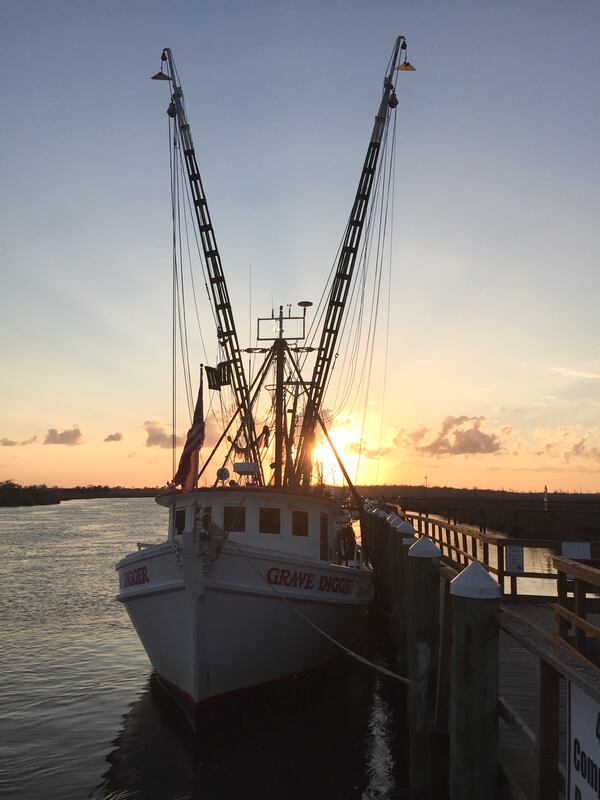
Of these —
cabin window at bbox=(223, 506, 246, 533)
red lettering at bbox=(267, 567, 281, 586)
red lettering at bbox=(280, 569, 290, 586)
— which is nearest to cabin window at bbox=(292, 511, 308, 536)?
cabin window at bbox=(223, 506, 246, 533)

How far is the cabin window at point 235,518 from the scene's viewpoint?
48.0ft

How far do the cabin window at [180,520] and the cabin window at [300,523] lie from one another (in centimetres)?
249

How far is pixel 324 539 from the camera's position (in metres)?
16.0

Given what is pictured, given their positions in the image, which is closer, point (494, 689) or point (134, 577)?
point (494, 689)

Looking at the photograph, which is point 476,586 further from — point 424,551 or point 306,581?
point 306,581

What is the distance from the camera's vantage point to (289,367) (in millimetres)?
27984

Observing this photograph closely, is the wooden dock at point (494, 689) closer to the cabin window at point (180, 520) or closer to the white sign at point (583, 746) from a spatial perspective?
the white sign at point (583, 746)

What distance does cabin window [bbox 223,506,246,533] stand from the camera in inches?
576

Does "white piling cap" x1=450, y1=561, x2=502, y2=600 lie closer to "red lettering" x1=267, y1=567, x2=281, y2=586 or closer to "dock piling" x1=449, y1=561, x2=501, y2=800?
"dock piling" x1=449, y1=561, x2=501, y2=800

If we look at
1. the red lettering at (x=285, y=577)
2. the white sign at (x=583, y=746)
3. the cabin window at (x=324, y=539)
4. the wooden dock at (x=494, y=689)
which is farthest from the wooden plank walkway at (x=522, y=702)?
the cabin window at (x=324, y=539)

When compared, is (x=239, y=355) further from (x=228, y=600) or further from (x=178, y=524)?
(x=228, y=600)

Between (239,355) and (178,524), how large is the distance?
13.8 m

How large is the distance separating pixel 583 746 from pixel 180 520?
1224 cm

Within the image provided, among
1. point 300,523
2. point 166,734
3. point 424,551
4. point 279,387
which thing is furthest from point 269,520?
point 279,387
